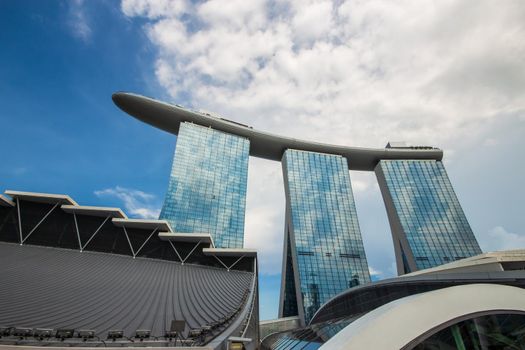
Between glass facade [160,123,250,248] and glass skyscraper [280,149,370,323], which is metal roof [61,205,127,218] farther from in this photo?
glass skyscraper [280,149,370,323]

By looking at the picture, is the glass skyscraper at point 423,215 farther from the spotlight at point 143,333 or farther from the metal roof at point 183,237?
the spotlight at point 143,333

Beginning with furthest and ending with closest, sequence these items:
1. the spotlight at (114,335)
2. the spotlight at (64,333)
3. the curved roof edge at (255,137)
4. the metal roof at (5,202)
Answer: the curved roof edge at (255,137), the metal roof at (5,202), the spotlight at (114,335), the spotlight at (64,333)

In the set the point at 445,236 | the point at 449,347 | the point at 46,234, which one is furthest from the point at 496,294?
the point at 445,236

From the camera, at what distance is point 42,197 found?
1059 inches

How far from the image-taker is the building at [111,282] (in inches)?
410

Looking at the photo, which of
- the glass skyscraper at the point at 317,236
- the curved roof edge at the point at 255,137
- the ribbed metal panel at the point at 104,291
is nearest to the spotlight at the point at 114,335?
A: the ribbed metal panel at the point at 104,291

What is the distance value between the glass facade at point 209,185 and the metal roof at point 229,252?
35.7 metres

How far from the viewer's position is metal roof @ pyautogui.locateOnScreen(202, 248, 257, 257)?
2917 cm

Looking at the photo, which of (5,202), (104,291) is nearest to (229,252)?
(104,291)

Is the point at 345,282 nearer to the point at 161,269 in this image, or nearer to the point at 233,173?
the point at 233,173

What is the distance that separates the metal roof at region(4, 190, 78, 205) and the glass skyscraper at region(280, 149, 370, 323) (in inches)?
2066

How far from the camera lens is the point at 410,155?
307ft

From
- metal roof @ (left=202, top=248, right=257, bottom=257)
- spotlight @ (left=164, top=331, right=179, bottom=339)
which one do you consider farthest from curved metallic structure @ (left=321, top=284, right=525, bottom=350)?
metal roof @ (left=202, top=248, right=257, bottom=257)

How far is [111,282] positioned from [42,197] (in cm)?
1549
